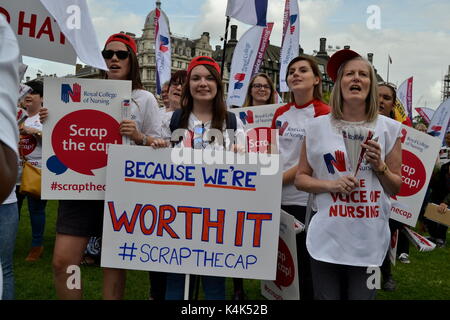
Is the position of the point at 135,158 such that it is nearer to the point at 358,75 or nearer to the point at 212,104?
the point at 212,104

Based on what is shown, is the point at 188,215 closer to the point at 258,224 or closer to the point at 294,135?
the point at 258,224

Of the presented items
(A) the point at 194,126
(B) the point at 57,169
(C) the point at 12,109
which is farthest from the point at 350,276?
(C) the point at 12,109

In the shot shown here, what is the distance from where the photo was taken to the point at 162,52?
1131cm

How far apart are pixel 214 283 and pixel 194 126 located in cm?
104

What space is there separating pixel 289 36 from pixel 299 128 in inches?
198

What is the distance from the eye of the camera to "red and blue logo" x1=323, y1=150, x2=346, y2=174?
109 inches

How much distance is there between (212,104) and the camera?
3.40m

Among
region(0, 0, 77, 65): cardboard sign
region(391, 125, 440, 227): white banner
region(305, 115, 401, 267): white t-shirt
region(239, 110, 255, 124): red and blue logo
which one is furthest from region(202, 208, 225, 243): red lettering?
region(391, 125, 440, 227): white banner

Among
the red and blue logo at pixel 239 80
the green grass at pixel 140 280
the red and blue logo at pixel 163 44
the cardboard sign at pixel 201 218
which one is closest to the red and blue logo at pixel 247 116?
the green grass at pixel 140 280

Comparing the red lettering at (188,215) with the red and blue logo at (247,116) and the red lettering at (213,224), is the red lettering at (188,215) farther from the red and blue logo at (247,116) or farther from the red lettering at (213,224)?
the red and blue logo at (247,116)

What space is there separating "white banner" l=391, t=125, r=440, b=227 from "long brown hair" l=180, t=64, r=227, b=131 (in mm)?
1970

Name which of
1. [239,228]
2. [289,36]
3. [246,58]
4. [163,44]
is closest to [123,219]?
[239,228]

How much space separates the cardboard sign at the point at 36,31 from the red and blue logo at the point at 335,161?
1.88 metres

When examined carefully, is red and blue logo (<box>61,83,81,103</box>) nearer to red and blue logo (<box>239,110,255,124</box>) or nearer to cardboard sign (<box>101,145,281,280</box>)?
cardboard sign (<box>101,145,281,280</box>)
